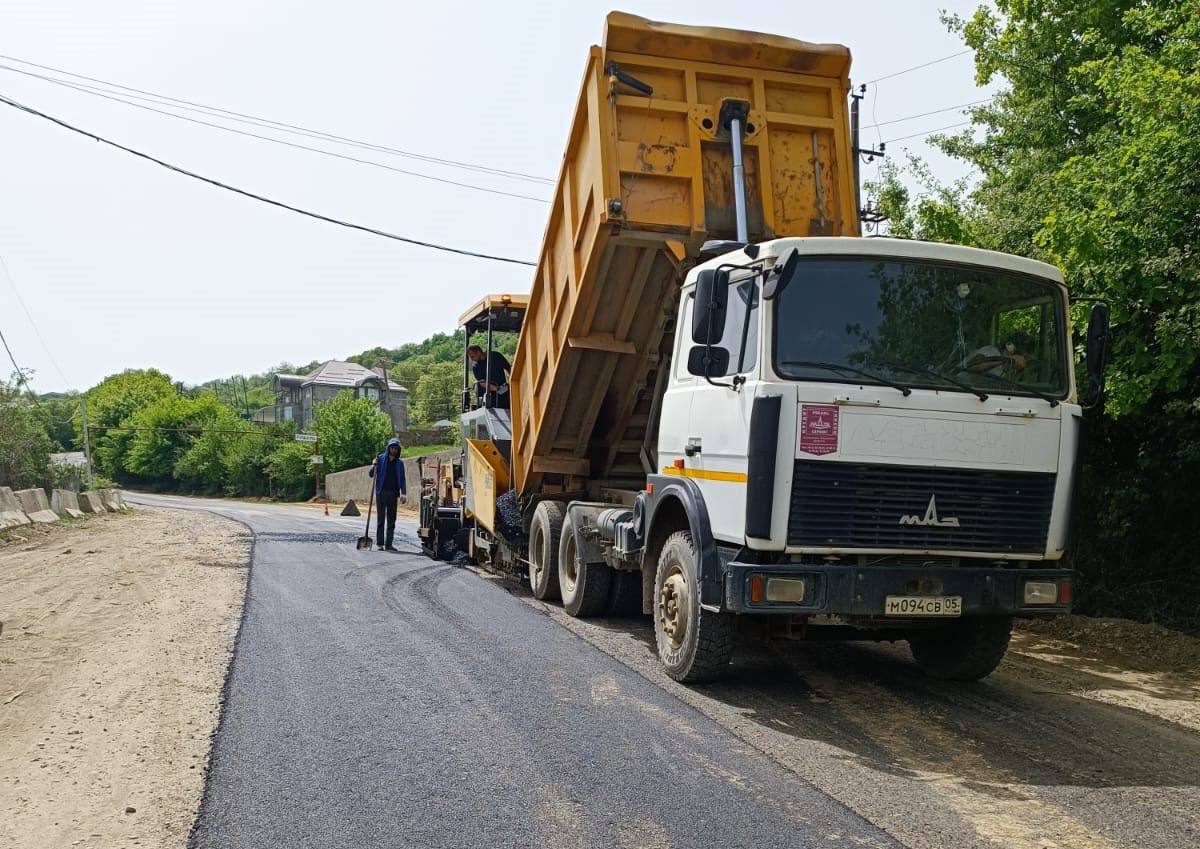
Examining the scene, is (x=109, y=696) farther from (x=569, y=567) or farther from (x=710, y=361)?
(x=569, y=567)

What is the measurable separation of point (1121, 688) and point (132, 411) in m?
99.2

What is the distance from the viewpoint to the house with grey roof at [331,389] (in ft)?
303

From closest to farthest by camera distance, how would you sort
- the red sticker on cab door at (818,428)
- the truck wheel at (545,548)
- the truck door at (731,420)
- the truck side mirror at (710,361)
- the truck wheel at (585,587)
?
the red sticker on cab door at (818,428)
the truck door at (731,420)
the truck side mirror at (710,361)
the truck wheel at (585,587)
the truck wheel at (545,548)

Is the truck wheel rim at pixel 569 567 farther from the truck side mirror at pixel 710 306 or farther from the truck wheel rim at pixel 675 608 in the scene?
the truck side mirror at pixel 710 306

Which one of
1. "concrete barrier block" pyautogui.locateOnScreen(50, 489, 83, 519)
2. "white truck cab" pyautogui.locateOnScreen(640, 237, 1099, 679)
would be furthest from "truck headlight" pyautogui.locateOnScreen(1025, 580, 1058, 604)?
"concrete barrier block" pyautogui.locateOnScreen(50, 489, 83, 519)

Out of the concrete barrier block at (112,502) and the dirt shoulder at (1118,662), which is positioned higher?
the dirt shoulder at (1118,662)

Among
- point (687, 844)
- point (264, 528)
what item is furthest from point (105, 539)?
point (687, 844)

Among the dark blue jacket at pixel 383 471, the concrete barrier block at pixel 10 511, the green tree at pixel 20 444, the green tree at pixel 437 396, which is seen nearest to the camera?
the dark blue jacket at pixel 383 471

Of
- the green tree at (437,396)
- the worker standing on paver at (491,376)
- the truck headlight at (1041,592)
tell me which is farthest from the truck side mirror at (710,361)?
the green tree at (437,396)

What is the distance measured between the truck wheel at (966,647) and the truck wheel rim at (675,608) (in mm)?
1548

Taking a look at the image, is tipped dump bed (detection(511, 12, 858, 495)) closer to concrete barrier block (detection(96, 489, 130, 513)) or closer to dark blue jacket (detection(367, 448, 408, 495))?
dark blue jacket (detection(367, 448, 408, 495))

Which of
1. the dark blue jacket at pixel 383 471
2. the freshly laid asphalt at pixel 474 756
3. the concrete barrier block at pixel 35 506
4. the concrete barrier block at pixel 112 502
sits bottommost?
Answer: the concrete barrier block at pixel 112 502

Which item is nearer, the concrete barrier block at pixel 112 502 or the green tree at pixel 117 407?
the concrete barrier block at pixel 112 502

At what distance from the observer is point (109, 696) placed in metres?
5.88
